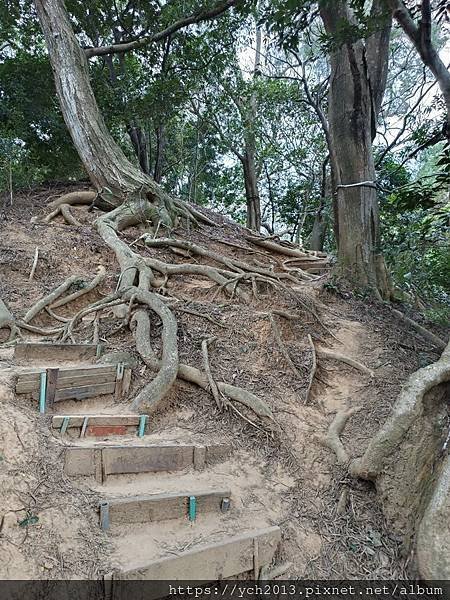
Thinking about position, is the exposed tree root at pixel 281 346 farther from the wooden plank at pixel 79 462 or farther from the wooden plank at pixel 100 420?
the wooden plank at pixel 79 462

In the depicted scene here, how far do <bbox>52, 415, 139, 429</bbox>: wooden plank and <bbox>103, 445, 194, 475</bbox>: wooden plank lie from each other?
0.29 metres

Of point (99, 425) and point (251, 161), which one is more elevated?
point (251, 161)

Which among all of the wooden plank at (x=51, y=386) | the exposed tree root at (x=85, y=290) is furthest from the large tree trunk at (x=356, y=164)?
the wooden plank at (x=51, y=386)

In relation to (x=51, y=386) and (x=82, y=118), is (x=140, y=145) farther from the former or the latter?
(x=51, y=386)

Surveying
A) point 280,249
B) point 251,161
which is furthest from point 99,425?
point 251,161

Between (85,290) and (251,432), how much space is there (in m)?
2.67

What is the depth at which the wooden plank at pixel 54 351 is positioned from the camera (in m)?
3.05

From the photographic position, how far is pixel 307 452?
2932 mm

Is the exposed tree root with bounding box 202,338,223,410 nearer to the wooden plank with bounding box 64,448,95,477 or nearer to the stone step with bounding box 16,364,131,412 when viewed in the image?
the stone step with bounding box 16,364,131,412

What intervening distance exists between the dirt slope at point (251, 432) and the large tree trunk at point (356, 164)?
60 cm

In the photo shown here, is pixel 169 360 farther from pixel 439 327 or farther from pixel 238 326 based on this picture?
pixel 439 327

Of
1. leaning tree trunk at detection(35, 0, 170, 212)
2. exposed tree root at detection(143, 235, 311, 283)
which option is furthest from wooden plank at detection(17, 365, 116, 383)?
leaning tree trunk at detection(35, 0, 170, 212)

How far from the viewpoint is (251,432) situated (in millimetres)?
2963

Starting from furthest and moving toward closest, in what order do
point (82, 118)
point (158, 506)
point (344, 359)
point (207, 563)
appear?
point (82, 118) → point (344, 359) → point (158, 506) → point (207, 563)
